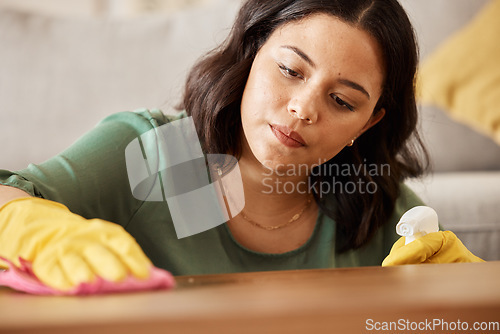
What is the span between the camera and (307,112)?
754 millimetres

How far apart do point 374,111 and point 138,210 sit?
430 mm

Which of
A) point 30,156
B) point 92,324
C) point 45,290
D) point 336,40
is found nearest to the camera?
point 92,324

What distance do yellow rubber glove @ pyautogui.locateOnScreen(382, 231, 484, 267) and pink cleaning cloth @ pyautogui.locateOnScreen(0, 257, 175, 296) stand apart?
0.34 metres

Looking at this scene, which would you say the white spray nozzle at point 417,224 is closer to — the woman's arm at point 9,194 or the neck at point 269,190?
the neck at point 269,190

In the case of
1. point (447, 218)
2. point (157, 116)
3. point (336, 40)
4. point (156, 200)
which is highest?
point (336, 40)

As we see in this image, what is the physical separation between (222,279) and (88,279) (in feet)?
0.40

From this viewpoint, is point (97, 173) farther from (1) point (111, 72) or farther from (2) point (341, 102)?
(1) point (111, 72)

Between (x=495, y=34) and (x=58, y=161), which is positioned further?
(x=495, y=34)

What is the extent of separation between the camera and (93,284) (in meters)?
0.42

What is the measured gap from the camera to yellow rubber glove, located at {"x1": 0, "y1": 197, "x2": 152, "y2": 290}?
43cm

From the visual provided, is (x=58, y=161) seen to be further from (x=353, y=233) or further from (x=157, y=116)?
(x=353, y=233)

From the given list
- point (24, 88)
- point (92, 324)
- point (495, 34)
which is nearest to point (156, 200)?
point (92, 324)

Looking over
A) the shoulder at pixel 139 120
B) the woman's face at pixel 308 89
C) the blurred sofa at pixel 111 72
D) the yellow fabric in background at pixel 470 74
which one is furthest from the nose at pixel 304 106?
the yellow fabric in background at pixel 470 74

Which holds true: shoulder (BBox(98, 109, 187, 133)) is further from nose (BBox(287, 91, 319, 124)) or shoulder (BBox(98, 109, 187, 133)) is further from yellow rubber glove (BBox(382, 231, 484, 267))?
yellow rubber glove (BBox(382, 231, 484, 267))
